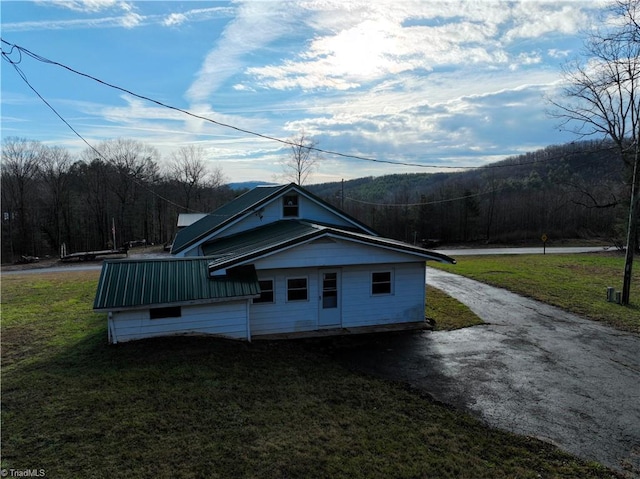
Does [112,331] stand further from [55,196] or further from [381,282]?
[55,196]

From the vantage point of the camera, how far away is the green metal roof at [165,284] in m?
9.82

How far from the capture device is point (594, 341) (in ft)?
37.1

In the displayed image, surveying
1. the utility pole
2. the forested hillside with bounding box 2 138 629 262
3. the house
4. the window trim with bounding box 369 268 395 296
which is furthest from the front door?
the forested hillside with bounding box 2 138 629 262

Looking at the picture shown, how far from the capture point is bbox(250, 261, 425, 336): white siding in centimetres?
1170

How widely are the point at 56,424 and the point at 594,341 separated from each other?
45.0 ft

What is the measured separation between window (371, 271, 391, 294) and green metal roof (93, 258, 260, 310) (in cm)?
407

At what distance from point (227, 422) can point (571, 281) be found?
847 inches

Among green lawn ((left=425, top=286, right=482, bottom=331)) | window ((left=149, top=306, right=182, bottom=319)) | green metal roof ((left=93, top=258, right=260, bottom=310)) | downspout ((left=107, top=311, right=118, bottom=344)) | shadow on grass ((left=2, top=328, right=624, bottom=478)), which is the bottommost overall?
green lawn ((left=425, top=286, right=482, bottom=331))

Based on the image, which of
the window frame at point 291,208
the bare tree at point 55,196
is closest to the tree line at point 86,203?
the bare tree at point 55,196

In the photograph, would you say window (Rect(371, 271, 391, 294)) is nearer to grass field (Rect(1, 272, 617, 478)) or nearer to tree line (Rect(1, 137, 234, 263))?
grass field (Rect(1, 272, 617, 478))

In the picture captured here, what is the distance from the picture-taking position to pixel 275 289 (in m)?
11.7

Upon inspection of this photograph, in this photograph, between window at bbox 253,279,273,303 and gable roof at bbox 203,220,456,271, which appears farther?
window at bbox 253,279,273,303

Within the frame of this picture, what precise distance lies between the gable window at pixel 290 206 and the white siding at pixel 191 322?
659cm

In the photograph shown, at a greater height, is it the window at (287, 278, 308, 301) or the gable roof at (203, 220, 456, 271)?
the gable roof at (203, 220, 456, 271)
